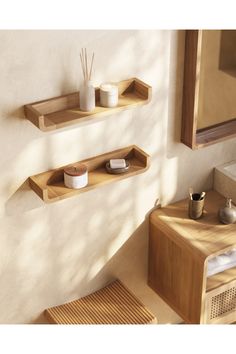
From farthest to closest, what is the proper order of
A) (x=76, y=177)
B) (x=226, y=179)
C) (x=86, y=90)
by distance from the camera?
(x=226, y=179)
(x=76, y=177)
(x=86, y=90)

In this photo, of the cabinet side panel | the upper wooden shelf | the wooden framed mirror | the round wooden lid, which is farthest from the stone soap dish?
the cabinet side panel

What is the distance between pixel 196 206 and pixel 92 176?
62cm

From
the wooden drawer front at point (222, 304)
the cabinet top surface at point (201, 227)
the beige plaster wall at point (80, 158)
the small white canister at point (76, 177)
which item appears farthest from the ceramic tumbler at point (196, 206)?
the small white canister at point (76, 177)

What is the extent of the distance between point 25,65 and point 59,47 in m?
0.16

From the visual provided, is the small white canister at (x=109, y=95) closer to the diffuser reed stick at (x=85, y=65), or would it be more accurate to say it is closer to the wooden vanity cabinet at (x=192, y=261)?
the diffuser reed stick at (x=85, y=65)

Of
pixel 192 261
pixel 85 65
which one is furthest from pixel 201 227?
pixel 85 65

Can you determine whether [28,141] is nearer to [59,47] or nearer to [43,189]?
[43,189]

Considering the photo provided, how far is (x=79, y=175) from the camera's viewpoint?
2.14m

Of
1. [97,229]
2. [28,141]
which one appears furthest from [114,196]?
[28,141]

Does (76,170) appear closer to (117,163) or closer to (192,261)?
(117,163)

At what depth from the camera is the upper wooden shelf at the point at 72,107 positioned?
1.95m

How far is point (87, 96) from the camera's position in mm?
2027

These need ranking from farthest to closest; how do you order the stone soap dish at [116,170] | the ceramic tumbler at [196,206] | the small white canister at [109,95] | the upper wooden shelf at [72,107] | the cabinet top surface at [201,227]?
the ceramic tumbler at [196,206]
the cabinet top surface at [201,227]
the stone soap dish at [116,170]
the small white canister at [109,95]
the upper wooden shelf at [72,107]

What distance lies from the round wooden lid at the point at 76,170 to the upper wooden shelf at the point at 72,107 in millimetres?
250
